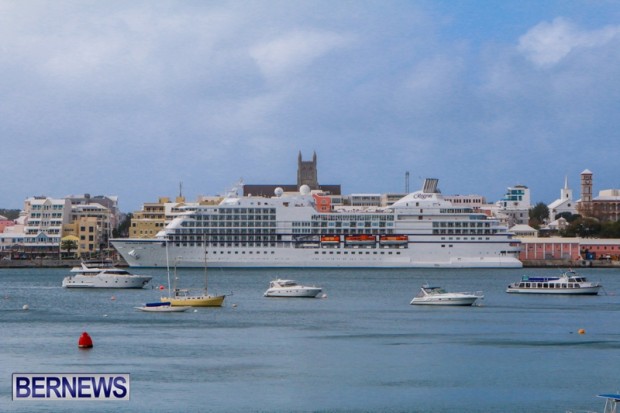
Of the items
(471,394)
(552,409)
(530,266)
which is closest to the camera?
(552,409)

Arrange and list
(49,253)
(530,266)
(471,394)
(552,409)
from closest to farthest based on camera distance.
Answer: (552,409), (471,394), (530,266), (49,253)

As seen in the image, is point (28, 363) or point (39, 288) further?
point (39, 288)

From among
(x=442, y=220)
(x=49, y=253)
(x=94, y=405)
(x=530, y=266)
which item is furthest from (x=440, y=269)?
(x=94, y=405)

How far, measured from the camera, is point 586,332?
47188mm

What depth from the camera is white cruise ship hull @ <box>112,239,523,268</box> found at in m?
106

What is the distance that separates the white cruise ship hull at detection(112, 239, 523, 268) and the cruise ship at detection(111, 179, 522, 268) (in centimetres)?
8

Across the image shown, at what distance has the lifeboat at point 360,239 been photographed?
352 feet

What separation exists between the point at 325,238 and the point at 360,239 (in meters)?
2.97

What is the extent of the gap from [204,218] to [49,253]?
3737 cm

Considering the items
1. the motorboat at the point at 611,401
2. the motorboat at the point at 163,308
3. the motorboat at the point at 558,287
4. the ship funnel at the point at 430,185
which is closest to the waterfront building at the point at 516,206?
the ship funnel at the point at 430,185

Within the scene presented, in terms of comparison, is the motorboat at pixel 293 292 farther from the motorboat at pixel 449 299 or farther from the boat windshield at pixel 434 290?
the motorboat at pixel 449 299

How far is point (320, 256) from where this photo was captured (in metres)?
106

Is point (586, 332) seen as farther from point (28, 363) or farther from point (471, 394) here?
point (28, 363)

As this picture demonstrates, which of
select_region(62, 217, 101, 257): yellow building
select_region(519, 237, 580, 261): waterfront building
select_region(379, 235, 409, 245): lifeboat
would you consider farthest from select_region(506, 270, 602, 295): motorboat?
select_region(62, 217, 101, 257): yellow building
